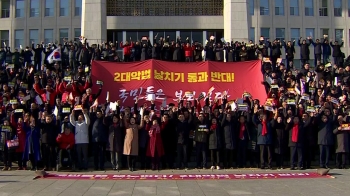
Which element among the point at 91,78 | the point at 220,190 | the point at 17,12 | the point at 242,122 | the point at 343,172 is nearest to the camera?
the point at 220,190

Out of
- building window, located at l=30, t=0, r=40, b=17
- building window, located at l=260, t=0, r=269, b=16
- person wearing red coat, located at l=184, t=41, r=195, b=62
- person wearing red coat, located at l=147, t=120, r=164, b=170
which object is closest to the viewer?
person wearing red coat, located at l=147, t=120, r=164, b=170

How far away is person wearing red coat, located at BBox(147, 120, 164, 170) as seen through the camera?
14734 mm

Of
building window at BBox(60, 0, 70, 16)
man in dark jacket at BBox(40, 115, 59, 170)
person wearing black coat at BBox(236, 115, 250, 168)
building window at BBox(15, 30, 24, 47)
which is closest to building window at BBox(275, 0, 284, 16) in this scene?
building window at BBox(60, 0, 70, 16)

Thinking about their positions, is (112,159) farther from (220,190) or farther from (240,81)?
(240,81)

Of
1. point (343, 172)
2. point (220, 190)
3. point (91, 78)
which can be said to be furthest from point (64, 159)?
point (343, 172)

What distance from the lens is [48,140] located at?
14.5 meters

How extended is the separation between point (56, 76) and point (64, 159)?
6022 mm

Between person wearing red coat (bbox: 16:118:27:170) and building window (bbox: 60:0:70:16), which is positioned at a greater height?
building window (bbox: 60:0:70:16)

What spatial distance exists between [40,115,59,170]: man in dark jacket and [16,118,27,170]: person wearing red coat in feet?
2.22

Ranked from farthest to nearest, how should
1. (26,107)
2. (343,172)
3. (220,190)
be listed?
(26,107) → (343,172) → (220,190)

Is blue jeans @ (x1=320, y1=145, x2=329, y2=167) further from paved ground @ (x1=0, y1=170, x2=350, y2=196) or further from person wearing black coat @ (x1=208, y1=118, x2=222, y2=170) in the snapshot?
person wearing black coat @ (x1=208, y1=118, x2=222, y2=170)

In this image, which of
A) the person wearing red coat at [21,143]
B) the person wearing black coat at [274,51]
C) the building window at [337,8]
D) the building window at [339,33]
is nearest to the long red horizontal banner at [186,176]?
the person wearing red coat at [21,143]

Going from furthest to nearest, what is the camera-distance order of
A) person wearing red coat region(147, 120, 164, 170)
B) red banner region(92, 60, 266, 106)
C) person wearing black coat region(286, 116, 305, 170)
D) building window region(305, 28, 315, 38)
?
building window region(305, 28, 315, 38), red banner region(92, 60, 266, 106), person wearing black coat region(286, 116, 305, 170), person wearing red coat region(147, 120, 164, 170)

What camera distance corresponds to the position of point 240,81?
19797 millimetres
